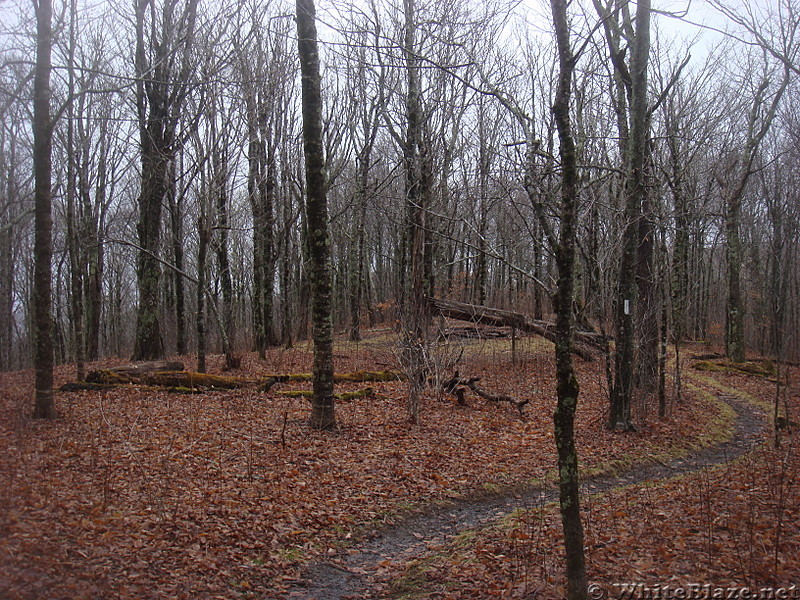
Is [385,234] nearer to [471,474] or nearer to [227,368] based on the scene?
[227,368]

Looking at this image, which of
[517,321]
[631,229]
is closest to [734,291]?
[517,321]

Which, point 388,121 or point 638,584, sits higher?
point 388,121

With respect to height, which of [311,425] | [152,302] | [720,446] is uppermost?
[152,302]

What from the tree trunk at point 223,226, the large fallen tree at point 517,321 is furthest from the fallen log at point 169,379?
the large fallen tree at point 517,321

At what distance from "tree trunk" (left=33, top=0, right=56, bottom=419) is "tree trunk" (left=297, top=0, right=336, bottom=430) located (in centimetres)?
362

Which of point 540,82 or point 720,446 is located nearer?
point 720,446

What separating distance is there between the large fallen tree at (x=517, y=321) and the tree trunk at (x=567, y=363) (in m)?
9.46

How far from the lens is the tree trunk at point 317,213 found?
8.30m

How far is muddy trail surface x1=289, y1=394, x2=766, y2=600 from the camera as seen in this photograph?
4699 mm

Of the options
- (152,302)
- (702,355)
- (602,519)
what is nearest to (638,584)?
(602,519)

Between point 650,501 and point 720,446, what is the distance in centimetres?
427

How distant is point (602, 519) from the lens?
5.63 metres

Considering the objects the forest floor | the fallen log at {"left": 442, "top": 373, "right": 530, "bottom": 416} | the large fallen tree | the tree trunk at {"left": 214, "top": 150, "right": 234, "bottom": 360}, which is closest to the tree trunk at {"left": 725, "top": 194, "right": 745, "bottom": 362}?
the large fallen tree

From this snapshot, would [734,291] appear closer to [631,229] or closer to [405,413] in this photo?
[631,229]
